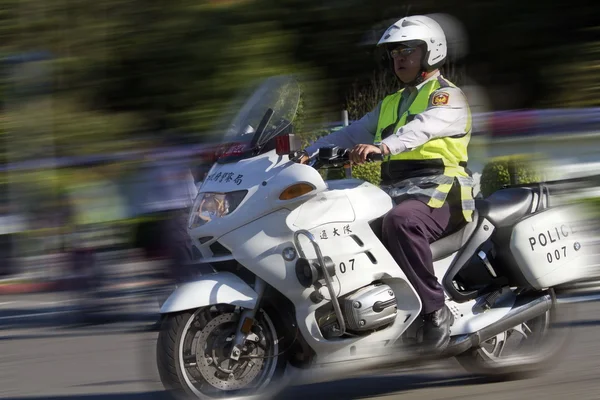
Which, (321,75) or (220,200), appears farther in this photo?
(220,200)

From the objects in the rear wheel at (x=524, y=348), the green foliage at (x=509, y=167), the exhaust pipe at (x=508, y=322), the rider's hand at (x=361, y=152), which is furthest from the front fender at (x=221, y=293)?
the green foliage at (x=509, y=167)

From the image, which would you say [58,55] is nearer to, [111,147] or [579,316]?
[111,147]

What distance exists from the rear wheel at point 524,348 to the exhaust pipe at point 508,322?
120mm

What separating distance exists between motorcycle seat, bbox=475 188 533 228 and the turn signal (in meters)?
0.82

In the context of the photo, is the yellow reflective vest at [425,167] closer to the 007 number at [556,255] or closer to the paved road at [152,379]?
the 007 number at [556,255]

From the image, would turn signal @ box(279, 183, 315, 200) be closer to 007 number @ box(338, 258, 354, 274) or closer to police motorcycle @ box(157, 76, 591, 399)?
police motorcycle @ box(157, 76, 591, 399)

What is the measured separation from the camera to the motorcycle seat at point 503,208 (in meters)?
4.20

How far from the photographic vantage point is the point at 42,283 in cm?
173

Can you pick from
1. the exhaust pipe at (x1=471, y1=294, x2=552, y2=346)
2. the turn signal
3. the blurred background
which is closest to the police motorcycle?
the turn signal

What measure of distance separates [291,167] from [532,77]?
7.63 ft

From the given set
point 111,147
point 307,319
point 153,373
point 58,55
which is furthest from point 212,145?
point 153,373

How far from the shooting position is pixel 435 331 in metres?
3.97

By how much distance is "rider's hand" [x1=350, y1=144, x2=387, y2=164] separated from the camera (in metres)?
3.61

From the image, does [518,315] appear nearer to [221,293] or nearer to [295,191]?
[295,191]
